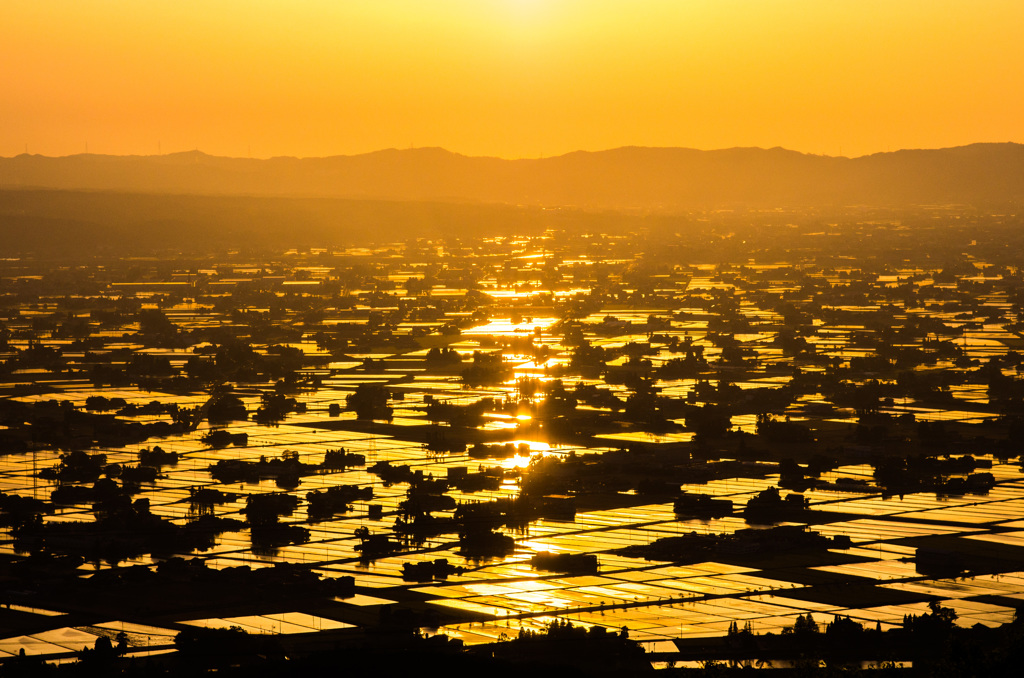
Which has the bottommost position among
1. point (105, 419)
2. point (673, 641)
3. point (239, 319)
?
point (673, 641)

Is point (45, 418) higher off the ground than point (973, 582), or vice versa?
point (45, 418)

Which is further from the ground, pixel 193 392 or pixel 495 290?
pixel 495 290

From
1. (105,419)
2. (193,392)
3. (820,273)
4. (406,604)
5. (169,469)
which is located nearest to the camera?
(406,604)

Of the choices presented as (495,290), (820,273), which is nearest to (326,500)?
(495,290)

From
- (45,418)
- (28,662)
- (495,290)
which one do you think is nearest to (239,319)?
(495,290)

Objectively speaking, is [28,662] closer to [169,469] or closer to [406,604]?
[406,604]

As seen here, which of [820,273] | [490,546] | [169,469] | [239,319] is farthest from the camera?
[820,273]

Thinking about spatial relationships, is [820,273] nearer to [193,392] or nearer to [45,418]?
[193,392]

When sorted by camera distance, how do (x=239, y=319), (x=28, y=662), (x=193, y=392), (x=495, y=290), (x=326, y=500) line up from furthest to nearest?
(x=495, y=290), (x=239, y=319), (x=193, y=392), (x=326, y=500), (x=28, y=662)

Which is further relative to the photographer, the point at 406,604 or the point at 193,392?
the point at 193,392
